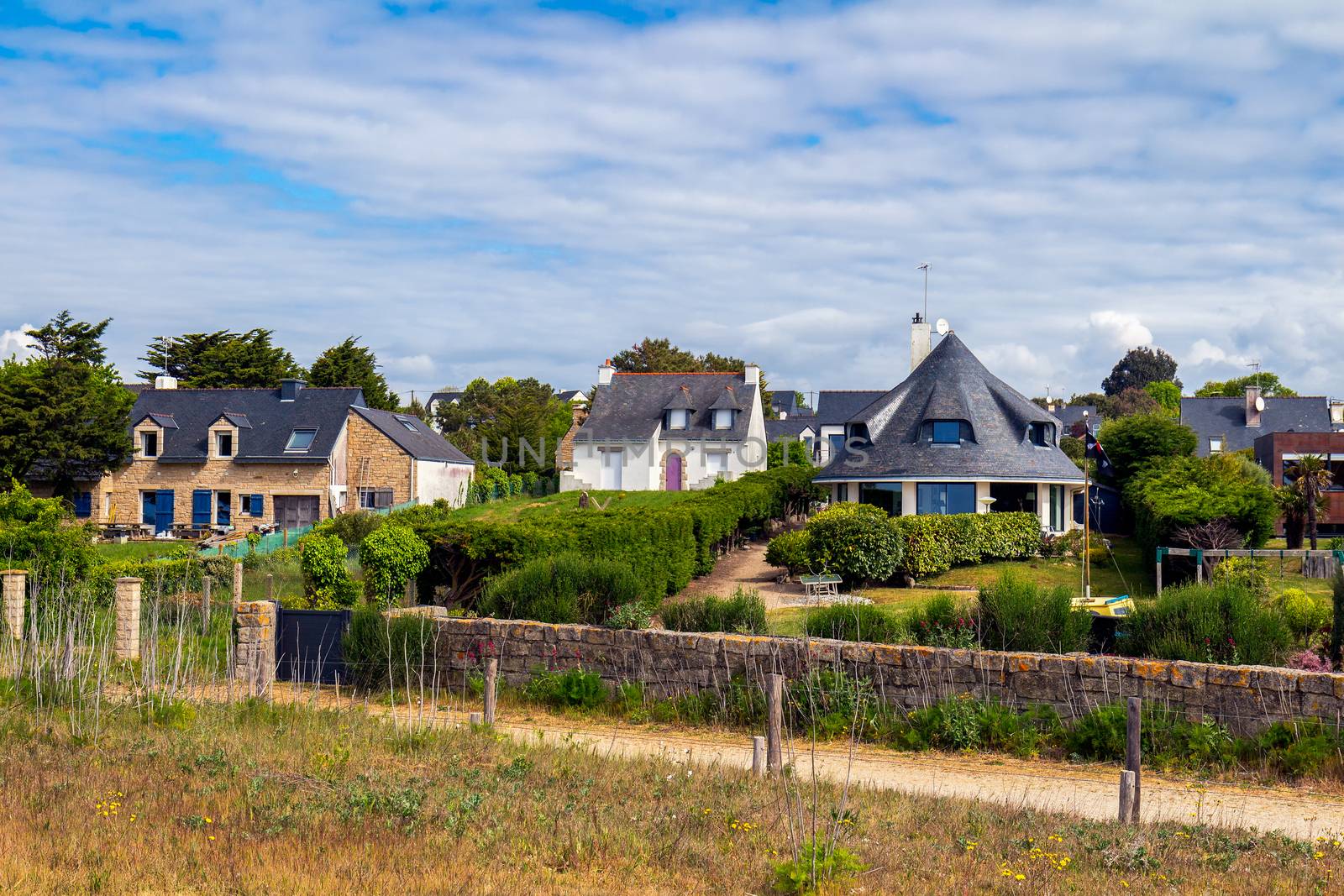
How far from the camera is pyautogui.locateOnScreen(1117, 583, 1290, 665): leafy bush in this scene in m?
13.4

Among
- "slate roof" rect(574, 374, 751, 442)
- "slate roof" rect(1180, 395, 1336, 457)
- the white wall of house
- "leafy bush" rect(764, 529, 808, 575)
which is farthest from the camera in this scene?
"slate roof" rect(1180, 395, 1336, 457)

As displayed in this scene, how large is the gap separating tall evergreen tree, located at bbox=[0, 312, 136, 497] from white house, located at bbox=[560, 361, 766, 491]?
65.4 ft

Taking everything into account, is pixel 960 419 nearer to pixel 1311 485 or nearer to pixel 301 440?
pixel 1311 485

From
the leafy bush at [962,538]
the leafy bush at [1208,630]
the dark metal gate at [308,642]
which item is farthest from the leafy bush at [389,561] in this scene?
the leafy bush at [962,538]

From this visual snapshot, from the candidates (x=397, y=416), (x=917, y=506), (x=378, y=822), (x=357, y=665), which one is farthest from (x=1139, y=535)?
(x=397, y=416)

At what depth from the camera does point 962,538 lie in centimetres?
3153

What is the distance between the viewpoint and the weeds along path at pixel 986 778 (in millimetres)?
9766

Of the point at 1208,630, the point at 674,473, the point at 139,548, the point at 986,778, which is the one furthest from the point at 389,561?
the point at 674,473

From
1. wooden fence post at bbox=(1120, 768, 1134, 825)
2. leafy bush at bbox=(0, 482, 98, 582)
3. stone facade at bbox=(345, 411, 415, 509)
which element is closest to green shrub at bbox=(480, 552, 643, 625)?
wooden fence post at bbox=(1120, 768, 1134, 825)

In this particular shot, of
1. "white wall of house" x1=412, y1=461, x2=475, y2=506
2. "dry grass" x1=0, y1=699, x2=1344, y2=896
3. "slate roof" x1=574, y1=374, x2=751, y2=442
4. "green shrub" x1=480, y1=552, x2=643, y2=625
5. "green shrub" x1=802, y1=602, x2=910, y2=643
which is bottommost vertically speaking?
"dry grass" x1=0, y1=699, x2=1344, y2=896

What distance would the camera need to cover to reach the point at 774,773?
399 inches

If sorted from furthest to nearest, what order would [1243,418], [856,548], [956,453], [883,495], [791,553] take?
[1243,418] < [883,495] < [956,453] < [791,553] < [856,548]

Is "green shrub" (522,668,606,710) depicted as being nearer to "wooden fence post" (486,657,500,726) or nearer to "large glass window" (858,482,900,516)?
"wooden fence post" (486,657,500,726)

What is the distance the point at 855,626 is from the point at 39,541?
60.8ft
